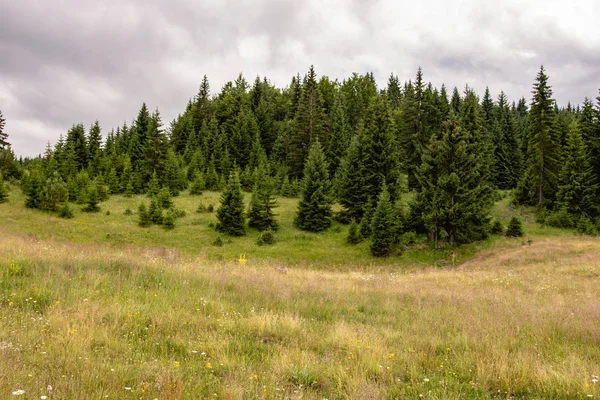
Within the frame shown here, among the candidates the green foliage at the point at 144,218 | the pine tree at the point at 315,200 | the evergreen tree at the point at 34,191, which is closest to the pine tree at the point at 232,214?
the pine tree at the point at 315,200

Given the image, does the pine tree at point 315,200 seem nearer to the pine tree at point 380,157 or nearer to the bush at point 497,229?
the pine tree at point 380,157

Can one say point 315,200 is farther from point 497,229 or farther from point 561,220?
point 561,220

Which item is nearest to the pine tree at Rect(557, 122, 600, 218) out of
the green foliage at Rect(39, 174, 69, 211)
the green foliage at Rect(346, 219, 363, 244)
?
the green foliage at Rect(346, 219, 363, 244)

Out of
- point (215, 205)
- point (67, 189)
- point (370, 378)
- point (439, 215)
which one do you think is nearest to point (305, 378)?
point (370, 378)

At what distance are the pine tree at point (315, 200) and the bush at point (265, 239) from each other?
447 centimetres

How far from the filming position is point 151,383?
12.9 feet

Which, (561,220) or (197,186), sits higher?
(197,186)

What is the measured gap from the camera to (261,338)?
605cm

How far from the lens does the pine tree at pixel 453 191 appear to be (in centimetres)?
3056

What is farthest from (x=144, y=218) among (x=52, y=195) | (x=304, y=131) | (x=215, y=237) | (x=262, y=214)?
(x=304, y=131)

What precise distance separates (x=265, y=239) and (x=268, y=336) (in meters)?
26.8

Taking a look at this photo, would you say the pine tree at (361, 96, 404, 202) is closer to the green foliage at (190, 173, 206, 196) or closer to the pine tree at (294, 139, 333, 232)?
the pine tree at (294, 139, 333, 232)

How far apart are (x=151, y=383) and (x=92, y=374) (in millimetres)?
657

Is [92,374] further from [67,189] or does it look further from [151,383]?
[67,189]
